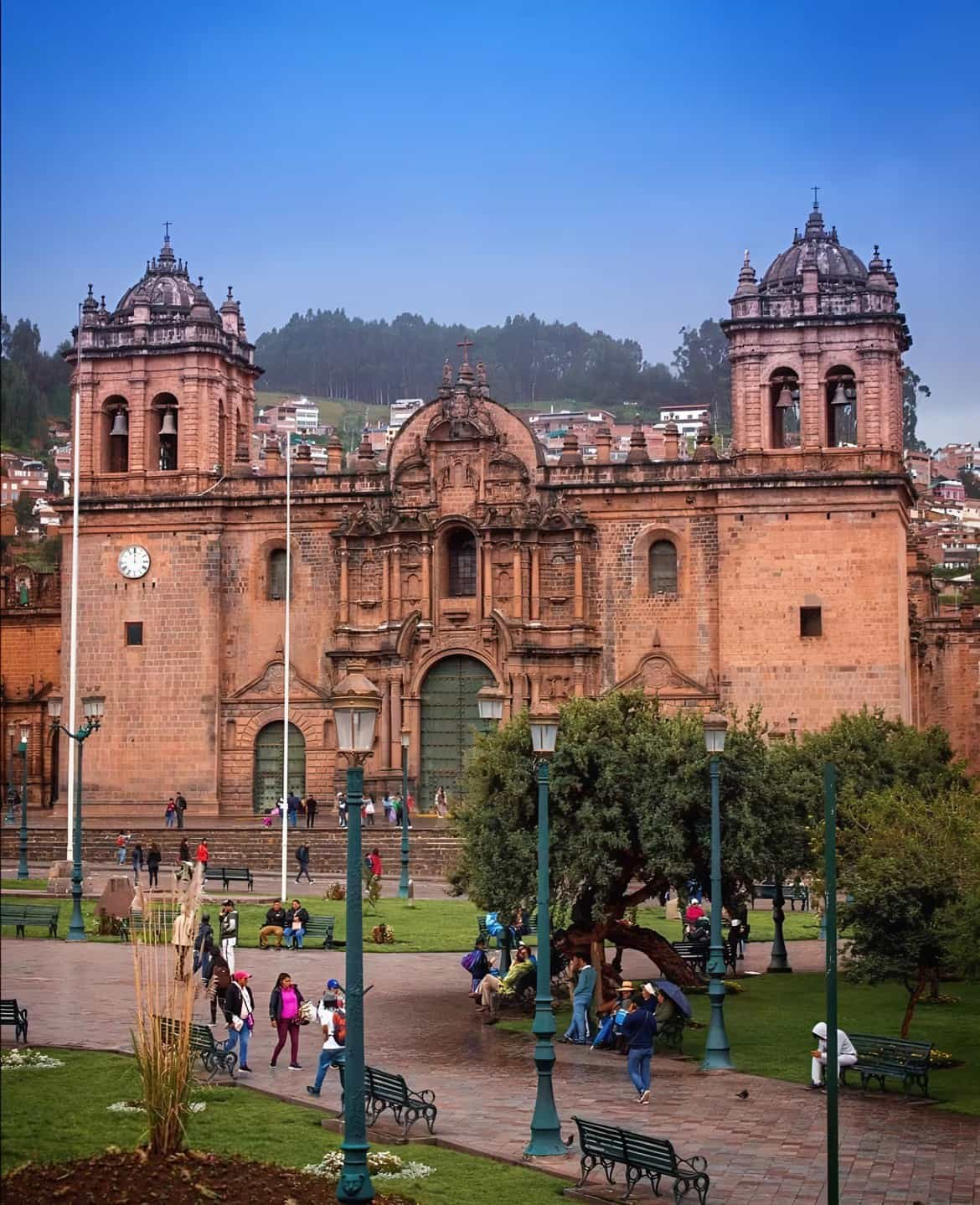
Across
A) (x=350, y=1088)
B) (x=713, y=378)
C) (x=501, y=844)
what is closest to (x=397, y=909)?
(x=501, y=844)

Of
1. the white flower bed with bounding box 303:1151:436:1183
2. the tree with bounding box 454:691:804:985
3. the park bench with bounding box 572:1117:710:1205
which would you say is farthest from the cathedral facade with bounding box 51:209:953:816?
the white flower bed with bounding box 303:1151:436:1183

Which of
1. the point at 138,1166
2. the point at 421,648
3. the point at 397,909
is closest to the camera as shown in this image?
the point at 138,1166

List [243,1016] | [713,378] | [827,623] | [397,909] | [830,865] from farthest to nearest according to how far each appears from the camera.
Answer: [713,378] < [827,623] < [397,909] < [243,1016] < [830,865]

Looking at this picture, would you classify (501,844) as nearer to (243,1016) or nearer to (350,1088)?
(243,1016)

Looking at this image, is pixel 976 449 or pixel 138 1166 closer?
pixel 138 1166

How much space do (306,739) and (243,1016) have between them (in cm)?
2967

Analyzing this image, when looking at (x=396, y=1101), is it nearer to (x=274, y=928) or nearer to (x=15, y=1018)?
(x=15, y=1018)

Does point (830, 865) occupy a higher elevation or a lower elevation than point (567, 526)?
lower

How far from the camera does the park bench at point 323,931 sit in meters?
32.7

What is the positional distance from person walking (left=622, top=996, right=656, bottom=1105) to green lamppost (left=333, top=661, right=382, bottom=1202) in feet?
22.5

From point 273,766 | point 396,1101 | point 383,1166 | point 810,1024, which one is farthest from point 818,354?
point 383,1166

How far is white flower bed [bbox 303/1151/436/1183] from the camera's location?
17484 millimetres

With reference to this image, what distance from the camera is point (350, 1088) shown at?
14445 mm

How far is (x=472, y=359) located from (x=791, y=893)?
12974cm
